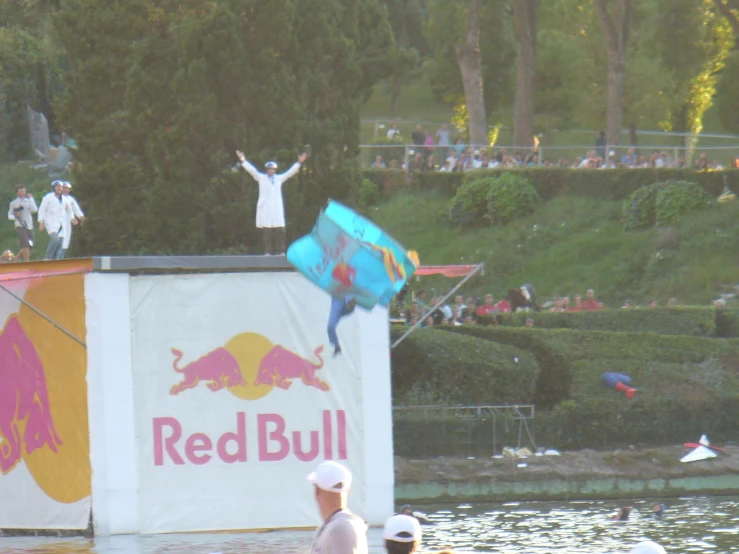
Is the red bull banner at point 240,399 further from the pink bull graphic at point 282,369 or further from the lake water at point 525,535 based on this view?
the lake water at point 525,535

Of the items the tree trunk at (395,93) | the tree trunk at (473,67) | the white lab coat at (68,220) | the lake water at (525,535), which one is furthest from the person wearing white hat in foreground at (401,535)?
the tree trunk at (395,93)

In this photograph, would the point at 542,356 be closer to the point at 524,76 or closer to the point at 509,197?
the point at 509,197

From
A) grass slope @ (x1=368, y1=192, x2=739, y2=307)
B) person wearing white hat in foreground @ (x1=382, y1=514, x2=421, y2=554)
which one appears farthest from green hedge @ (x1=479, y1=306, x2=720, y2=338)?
person wearing white hat in foreground @ (x1=382, y1=514, x2=421, y2=554)

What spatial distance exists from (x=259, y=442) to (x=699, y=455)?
1502cm

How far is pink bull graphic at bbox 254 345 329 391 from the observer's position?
20.3 metres

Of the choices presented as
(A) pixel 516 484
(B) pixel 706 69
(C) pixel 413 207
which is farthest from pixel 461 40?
(A) pixel 516 484

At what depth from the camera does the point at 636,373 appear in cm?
3522

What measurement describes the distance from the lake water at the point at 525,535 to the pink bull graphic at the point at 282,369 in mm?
1969

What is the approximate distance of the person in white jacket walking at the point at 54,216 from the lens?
28531mm

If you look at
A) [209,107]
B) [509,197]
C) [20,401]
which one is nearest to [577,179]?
[509,197]

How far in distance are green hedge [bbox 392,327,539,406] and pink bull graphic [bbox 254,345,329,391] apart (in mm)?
12335

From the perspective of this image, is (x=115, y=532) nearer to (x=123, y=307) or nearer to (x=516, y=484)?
(x=123, y=307)

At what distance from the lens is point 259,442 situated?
20.2m

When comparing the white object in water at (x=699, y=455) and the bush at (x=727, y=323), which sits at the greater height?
the bush at (x=727, y=323)
